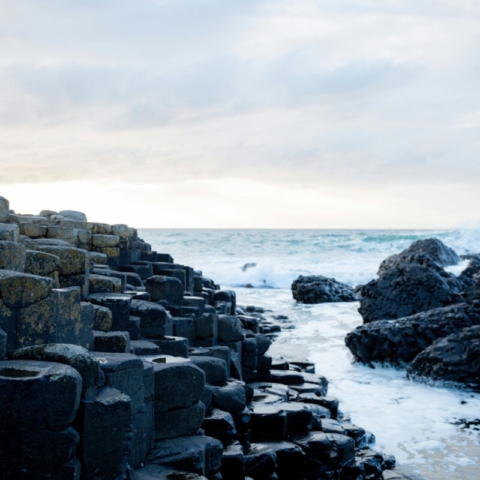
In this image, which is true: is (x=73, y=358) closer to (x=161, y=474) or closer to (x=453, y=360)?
(x=161, y=474)

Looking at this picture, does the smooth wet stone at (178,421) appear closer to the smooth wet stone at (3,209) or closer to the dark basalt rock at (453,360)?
the smooth wet stone at (3,209)

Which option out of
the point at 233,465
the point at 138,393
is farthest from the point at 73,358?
the point at 233,465

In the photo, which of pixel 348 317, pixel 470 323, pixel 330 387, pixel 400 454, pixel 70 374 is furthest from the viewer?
pixel 348 317

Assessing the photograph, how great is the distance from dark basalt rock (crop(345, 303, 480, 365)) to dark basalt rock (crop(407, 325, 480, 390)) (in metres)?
0.74

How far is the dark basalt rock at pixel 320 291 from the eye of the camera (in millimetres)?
23359

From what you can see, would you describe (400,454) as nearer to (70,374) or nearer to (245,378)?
(245,378)

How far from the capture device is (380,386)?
11047 millimetres

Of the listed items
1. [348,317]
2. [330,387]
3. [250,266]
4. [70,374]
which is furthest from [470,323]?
[250,266]

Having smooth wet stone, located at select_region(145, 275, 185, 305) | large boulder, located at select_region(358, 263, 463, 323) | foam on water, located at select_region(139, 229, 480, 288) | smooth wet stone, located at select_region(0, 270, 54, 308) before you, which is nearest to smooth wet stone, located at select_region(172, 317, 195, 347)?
smooth wet stone, located at select_region(145, 275, 185, 305)

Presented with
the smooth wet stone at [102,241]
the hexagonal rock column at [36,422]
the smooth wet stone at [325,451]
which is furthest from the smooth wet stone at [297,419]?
the smooth wet stone at [102,241]

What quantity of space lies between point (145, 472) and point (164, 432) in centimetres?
64

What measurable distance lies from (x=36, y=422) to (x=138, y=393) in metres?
1.33

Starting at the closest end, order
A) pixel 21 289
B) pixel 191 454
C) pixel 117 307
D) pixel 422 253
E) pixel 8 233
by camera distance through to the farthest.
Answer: pixel 21 289, pixel 191 454, pixel 8 233, pixel 117 307, pixel 422 253

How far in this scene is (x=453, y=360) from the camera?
430 inches
